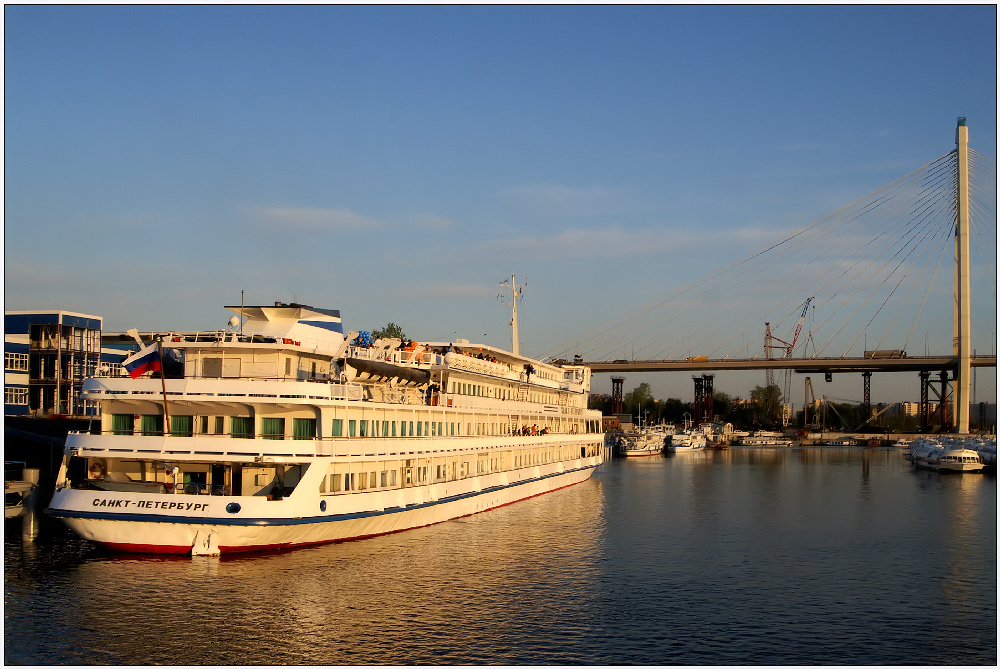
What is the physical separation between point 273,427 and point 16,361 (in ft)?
98.5

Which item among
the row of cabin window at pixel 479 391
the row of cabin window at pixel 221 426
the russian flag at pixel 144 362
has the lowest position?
the row of cabin window at pixel 221 426

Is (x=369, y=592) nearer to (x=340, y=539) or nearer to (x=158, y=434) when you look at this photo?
(x=340, y=539)

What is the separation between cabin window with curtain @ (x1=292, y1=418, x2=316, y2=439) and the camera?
2856cm

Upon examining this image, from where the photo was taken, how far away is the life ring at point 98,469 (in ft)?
92.1

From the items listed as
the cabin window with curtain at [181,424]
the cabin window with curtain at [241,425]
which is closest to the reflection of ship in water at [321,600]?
the cabin window with curtain at [241,425]

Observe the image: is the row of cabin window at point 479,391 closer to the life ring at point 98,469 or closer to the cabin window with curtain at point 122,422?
the cabin window with curtain at point 122,422

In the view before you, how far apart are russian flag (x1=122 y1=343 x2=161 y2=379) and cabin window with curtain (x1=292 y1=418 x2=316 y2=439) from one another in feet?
14.5

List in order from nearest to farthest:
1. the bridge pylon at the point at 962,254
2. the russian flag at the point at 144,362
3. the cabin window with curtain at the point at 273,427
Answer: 1. the russian flag at the point at 144,362
2. the cabin window with curtain at the point at 273,427
3. the bridge pylon at the point at 962,254

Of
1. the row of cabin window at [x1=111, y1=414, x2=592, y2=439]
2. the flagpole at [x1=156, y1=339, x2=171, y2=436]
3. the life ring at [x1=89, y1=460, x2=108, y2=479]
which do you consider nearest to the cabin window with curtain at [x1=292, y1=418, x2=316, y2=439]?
the row of cabin window at [x1=111, y1=414, x2=592, y2=439]

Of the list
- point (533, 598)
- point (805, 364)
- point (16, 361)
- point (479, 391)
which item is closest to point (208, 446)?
point (533, 598)

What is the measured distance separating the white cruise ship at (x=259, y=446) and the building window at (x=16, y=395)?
22.8 meters

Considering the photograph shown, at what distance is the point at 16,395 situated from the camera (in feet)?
165

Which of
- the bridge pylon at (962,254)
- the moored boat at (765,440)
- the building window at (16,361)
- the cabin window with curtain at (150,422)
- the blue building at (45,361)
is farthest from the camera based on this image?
the moored boat at (765,440)

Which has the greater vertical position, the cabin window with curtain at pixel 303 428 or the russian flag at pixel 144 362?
the russian flag at pixel 144 362
